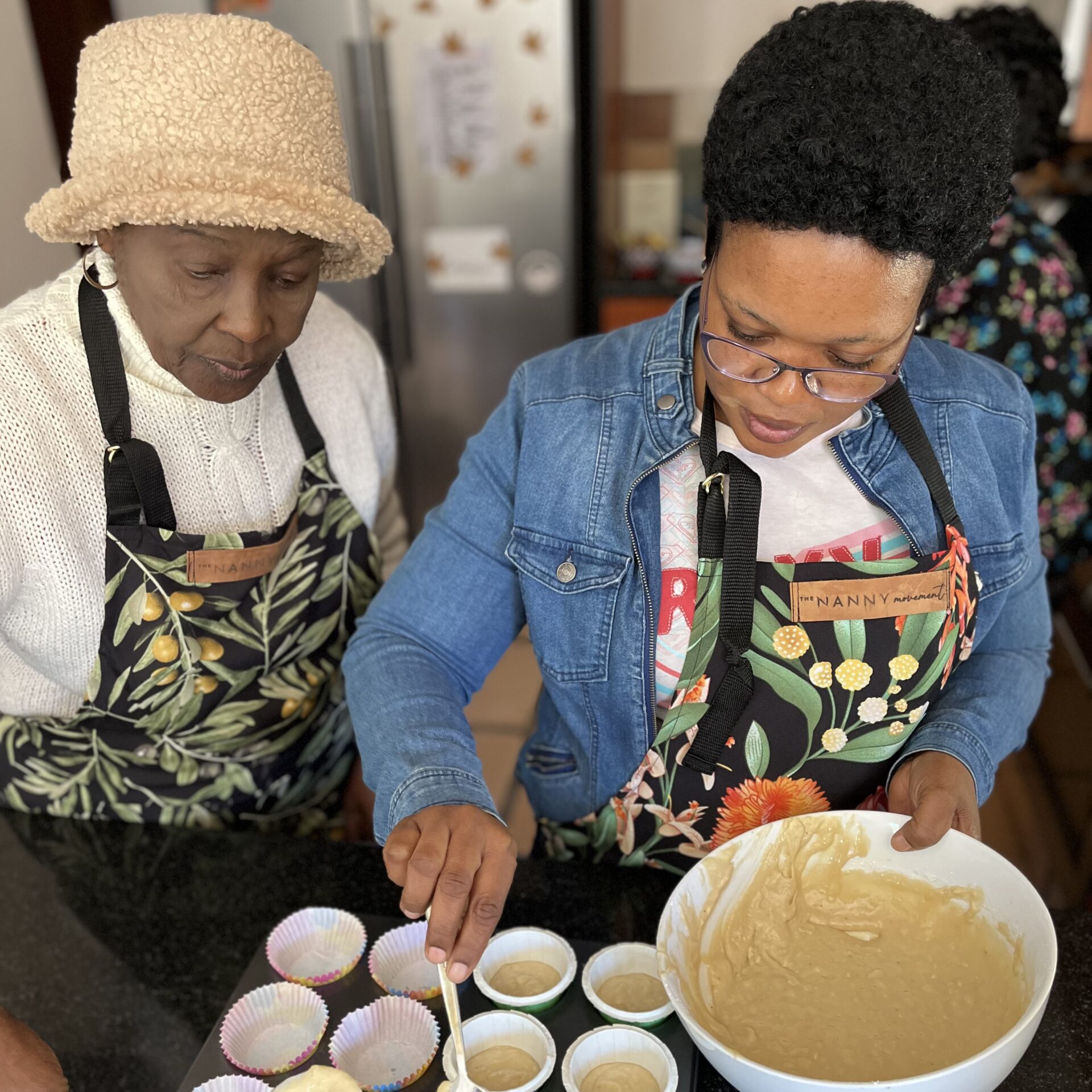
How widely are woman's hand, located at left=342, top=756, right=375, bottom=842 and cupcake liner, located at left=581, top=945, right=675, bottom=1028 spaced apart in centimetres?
58

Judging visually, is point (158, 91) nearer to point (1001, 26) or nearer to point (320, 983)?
point (320, 983)

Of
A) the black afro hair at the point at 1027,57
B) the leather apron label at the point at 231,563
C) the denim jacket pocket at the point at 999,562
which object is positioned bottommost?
the leather apron label at the point at 231,563

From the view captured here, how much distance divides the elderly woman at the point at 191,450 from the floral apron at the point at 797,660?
48 cm

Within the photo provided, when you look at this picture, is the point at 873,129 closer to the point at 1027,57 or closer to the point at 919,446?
the point at 919,446

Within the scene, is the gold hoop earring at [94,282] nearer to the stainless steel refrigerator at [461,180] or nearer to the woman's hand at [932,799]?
the woman's hand at [932,799]

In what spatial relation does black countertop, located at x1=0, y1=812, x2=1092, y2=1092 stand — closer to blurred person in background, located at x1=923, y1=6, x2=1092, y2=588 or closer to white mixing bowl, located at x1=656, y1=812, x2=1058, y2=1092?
white mixing bowl, located at x1=656, y1=812, x2=1058, y2=1092

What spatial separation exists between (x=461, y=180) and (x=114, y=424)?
2.51 meters

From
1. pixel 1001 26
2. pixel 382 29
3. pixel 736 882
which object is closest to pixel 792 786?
pixel 736 882

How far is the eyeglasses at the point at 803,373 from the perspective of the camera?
92cm

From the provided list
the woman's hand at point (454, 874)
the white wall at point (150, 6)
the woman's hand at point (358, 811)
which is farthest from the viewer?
the white wall at point (150, 6)

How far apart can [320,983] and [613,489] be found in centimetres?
57

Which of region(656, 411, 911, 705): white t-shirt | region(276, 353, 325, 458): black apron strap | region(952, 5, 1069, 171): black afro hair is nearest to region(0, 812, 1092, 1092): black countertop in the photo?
region(656, 411, 911, 705): white t-shirt

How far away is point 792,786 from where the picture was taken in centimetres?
110

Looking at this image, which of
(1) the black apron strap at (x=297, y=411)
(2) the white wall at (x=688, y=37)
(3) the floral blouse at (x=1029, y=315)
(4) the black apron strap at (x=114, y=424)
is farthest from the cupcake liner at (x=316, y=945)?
(2) the white wall at (x=688, y=37)
